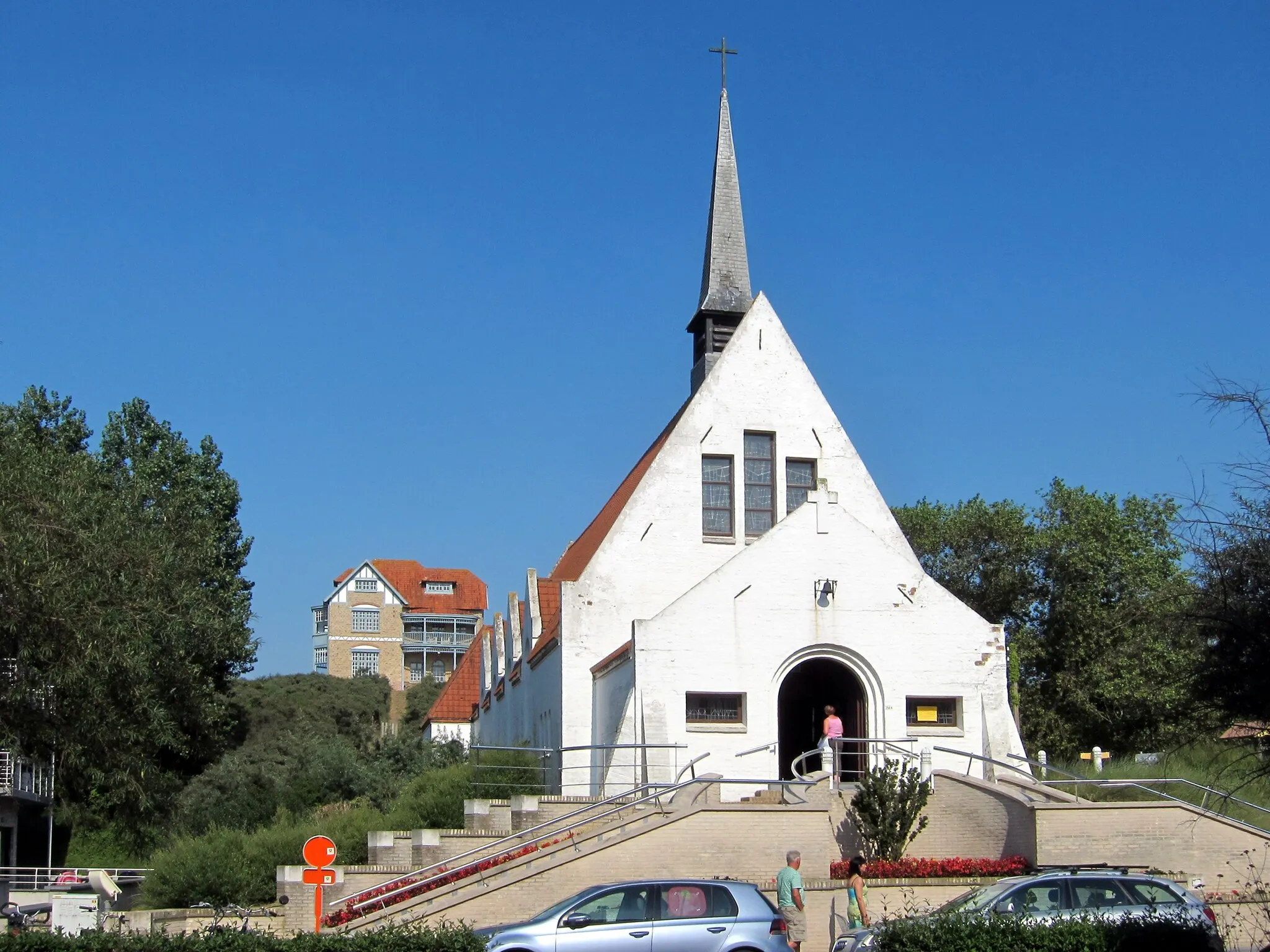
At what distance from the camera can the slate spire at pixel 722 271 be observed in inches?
1353

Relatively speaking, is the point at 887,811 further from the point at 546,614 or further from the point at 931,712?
the point at 546,614

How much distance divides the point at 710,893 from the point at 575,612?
12.9 meters

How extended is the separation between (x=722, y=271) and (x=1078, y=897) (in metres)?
21.5

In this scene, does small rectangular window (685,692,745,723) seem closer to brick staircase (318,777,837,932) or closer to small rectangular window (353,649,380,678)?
brick staircase (318,777,837,932)

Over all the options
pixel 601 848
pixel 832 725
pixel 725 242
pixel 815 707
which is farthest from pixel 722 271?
pixel 601 848

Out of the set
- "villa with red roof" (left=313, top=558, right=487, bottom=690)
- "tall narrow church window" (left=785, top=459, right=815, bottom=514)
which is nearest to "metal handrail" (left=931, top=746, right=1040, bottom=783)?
"tall narrow church window" (left=785, top=459, right=815, bottom=514)

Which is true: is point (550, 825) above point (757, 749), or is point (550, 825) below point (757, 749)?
below

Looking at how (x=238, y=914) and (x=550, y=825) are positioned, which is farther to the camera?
(x=550, y=825)

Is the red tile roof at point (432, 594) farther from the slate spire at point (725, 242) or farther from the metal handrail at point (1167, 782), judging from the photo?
the metal handrail at point (1167, 782)

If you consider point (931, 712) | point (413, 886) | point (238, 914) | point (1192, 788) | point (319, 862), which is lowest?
point (238, 914)

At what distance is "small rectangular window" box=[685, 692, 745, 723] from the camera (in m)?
24.9

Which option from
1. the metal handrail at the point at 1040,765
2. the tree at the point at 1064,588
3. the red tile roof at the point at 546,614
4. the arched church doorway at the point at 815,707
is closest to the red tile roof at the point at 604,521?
the red tile roof at the point at 546,614

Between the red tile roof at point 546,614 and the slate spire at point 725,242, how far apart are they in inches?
304

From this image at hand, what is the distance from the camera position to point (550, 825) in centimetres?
2050
